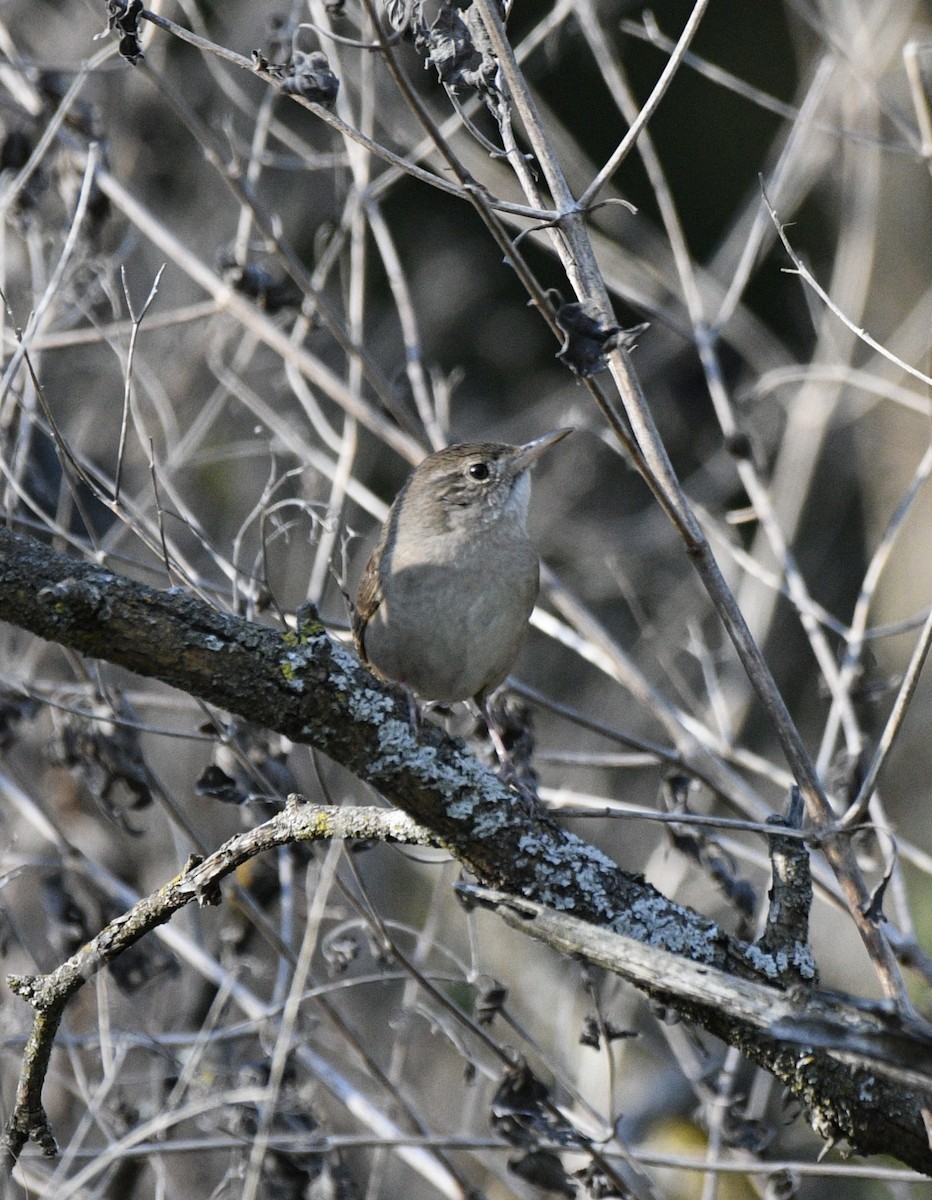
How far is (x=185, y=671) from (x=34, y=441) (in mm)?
2229

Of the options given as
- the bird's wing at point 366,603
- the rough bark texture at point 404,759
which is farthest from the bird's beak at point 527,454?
the rough bark texture at point 404,759

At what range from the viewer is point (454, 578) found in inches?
137

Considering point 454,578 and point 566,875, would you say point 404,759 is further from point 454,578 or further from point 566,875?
point 454,578

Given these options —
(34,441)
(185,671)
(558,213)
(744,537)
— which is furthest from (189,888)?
(744,537)

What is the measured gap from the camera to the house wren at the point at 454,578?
3422 millimetres

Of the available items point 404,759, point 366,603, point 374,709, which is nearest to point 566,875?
point 404,759

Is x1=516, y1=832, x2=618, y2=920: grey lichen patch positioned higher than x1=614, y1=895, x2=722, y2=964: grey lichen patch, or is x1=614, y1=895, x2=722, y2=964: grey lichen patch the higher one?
x1=516, y1=832, x2=618, y2=920: grey lichen patch

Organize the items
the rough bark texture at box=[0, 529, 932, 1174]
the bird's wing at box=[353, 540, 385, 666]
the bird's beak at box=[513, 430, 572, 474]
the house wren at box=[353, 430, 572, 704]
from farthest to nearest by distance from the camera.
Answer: the bird's beak at box=[513, 430, 572, 474], the bird's wing at box=[353, 540, 385, 666], the house wren at box=[353, 430, 572, 704], the rough bark texture at box=[0, 529, 932, 1174]

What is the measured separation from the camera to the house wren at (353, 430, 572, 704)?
3.42m

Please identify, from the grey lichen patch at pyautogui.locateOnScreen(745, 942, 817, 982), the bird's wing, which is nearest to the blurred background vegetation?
the bird's wing

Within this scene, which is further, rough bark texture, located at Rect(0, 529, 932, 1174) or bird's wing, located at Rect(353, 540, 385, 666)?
bird's wing, located at Rect(353, 540, 385, 666)

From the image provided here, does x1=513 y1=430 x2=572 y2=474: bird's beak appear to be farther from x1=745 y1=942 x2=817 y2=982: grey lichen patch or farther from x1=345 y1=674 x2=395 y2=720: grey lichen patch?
x1=745 y1=942 x2=817 y2=982: grey lichen patch

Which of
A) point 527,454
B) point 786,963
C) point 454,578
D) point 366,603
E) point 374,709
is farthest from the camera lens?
point 527,454

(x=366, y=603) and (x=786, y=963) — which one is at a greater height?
(x=366, y=603)
